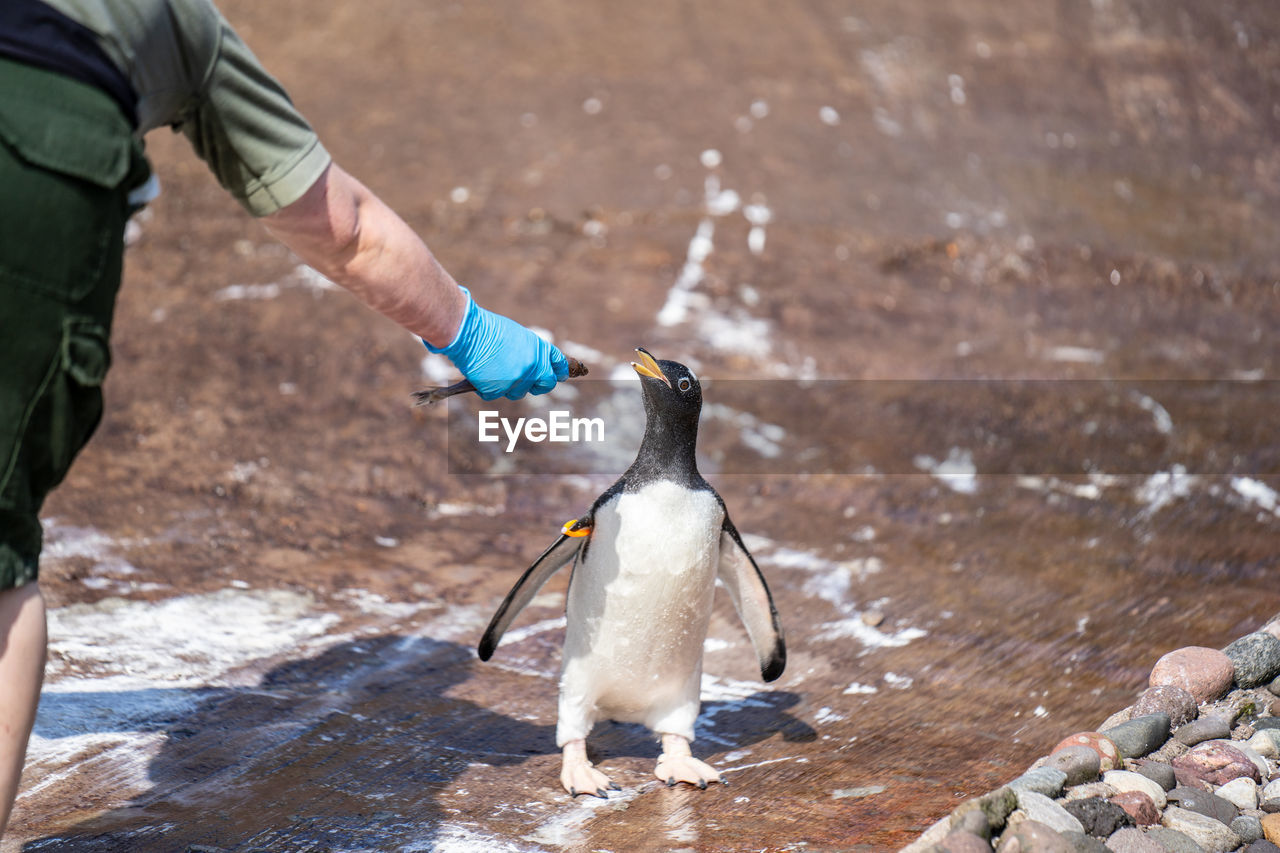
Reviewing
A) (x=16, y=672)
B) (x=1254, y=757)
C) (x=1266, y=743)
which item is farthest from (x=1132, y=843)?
(x=16, y=672)

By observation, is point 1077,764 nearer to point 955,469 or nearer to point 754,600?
point 754,600

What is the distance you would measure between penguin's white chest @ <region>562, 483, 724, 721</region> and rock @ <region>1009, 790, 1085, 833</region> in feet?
3.57

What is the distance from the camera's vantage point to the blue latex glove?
239cm

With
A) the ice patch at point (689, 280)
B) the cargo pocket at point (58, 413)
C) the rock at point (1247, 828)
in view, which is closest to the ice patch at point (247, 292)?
the ice patch at point (689, 280)

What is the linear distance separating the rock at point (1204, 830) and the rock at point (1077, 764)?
178mm

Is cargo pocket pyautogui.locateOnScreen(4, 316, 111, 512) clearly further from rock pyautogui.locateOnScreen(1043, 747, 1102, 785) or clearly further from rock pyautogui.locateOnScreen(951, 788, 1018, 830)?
rock pyautogui.locateOnScreen(1043, 747, 1102, 785)

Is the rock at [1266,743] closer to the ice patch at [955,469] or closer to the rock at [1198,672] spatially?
the rock at [1198,672]

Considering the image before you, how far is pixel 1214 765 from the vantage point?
272 cm

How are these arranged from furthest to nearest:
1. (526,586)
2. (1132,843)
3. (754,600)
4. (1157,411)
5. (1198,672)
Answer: (1157,411)
(754,600)
(526,586)
(1198,672)
(1132,843)

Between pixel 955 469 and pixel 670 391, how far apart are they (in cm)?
300

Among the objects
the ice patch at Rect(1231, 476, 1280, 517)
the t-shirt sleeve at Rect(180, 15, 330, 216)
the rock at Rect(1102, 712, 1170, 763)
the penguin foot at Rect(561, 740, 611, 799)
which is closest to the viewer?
the t-shirt sleeve at Rect(180, 15, 330, 216)

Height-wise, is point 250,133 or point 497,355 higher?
point 250,133

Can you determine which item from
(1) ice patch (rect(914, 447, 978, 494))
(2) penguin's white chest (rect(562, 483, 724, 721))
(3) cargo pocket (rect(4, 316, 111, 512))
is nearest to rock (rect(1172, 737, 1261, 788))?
(2) penguin's white chest (rect(562, 483, 724, 721))
